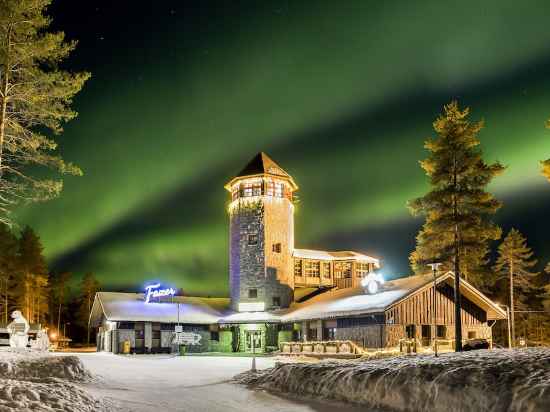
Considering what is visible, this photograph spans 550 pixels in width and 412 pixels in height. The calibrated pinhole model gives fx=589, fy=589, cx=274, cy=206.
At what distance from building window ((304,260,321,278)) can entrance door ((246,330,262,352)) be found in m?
9.43

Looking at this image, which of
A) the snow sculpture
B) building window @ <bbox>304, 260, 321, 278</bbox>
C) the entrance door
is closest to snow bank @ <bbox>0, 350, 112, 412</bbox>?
the snow sculpture

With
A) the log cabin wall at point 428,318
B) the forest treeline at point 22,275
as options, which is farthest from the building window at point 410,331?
the forest treeline at point 22,275

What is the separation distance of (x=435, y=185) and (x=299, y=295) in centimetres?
2845

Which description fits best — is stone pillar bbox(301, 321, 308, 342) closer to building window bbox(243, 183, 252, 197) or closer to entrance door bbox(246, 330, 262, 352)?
entrance door bbox(246, 330, 262, 352)

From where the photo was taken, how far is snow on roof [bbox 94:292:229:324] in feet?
162

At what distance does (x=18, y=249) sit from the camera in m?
64.8

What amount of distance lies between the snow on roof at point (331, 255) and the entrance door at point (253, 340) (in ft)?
31.2

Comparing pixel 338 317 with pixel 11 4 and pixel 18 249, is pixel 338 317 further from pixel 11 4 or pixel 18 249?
pixel 18 249

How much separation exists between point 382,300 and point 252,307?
18.0 meters

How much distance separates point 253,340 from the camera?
52.7 m

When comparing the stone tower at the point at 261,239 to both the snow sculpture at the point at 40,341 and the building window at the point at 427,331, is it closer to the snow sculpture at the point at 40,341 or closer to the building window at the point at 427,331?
the building window at the point at 427,331

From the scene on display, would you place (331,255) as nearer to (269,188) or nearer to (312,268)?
(312,268)

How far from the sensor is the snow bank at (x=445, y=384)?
10.5m

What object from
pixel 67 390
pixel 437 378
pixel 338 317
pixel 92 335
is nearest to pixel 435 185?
pixel 338 317
